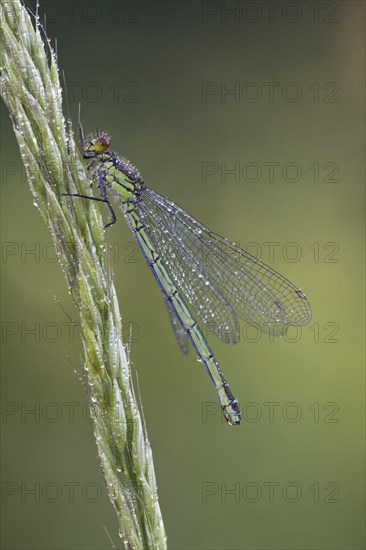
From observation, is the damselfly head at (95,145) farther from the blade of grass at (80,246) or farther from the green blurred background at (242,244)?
the green blurred background at (242,244)

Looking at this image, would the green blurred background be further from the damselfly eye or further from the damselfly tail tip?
the damselfly eye

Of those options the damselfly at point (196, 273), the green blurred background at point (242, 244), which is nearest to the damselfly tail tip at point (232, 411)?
the damselfly at point (196, 273)

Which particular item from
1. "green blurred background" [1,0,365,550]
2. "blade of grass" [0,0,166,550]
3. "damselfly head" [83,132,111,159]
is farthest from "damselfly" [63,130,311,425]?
"green blurred background" [1,0,365,550]

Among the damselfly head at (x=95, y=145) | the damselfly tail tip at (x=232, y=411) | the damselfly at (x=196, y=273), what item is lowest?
the damselfly tail tip at (x=232, y=411)

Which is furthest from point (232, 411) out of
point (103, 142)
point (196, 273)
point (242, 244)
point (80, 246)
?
point (242, 244)

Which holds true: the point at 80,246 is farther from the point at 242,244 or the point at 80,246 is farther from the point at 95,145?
the point at 242,244

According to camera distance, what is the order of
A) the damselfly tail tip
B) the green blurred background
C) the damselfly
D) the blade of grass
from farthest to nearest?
the green blurred background → the damselfly → the damselfly tail tip → the blade of grass
